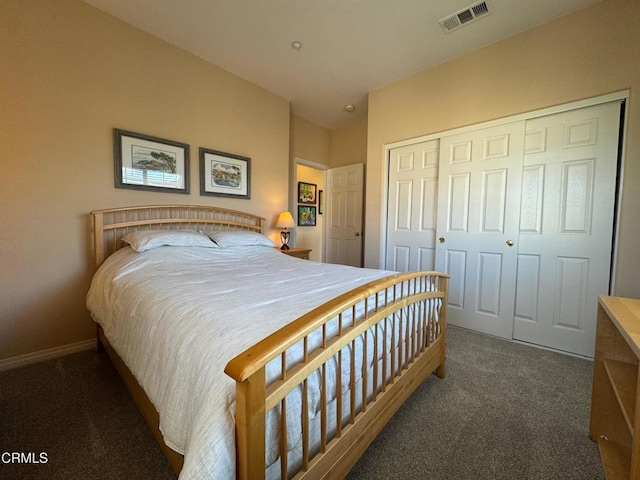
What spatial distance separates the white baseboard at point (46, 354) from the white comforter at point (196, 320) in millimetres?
657

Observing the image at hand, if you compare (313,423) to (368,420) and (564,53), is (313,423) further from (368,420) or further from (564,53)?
(564,53)

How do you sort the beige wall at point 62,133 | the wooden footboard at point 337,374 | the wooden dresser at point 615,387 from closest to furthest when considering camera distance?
the wooden footboard at point 337,374 → the wooden dresser at point 615,387 → the beige wall at point 62,133

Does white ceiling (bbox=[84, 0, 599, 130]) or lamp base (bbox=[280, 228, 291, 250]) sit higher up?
white ceiling (bbox=[84, 0, 599, 130])

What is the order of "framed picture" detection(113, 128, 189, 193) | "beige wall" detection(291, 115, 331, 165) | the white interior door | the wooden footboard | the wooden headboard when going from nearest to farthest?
the wooden footboard
the wooden headboard
"framed picture" detection(113, 128, 189, 193)
"beige wall" detection(291, 115, 331, 165)
the white interior door

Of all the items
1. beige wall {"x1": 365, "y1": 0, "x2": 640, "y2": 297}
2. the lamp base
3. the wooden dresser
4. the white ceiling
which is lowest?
the wooden dresser

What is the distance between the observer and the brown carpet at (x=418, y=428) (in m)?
1.13

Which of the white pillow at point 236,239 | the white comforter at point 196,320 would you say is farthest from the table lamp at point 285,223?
the white comforter at point 196,320

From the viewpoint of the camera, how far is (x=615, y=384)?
112 centimetres

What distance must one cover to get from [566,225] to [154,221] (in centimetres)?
368

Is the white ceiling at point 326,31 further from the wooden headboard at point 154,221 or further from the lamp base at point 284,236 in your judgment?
the lamp base at point 284,236

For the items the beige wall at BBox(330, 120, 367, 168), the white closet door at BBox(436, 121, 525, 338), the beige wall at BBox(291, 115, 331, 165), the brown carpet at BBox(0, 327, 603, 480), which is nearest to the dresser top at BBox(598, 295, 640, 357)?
the brown carpet at BBox(0, 327, 603, 480)

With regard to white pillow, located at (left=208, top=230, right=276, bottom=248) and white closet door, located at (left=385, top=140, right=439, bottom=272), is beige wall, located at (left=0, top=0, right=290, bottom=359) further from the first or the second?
white closet door, located at (left=385, top=140, right=439, bottom=272)

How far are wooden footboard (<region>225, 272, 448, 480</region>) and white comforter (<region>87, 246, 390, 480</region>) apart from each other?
0.31 ft

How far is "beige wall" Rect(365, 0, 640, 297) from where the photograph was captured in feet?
6.24
